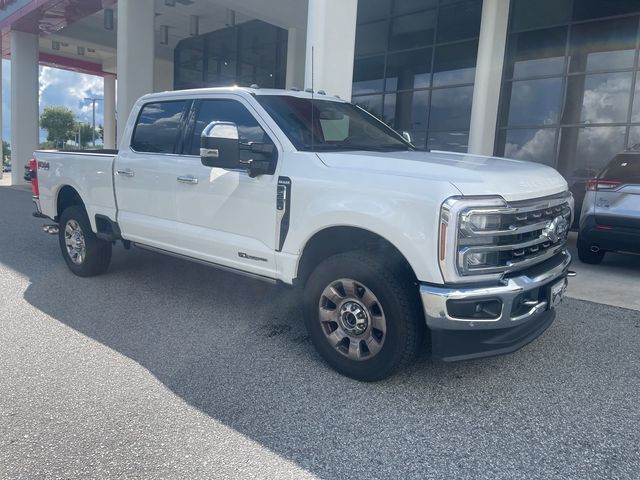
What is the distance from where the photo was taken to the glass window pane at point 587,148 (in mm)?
11094

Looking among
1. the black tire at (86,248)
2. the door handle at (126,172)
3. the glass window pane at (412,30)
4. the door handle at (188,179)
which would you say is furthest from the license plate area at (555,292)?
the glass window pane at (412,30)

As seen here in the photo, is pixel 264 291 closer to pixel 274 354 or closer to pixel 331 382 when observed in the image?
pixel 274 354

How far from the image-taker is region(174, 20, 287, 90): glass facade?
18.5 metres

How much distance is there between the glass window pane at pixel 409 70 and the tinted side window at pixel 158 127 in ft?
33.7

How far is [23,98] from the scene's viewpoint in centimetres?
2080

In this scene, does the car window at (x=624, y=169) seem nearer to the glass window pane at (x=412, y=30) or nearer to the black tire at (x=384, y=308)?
the black tire at (x=384, y=308)

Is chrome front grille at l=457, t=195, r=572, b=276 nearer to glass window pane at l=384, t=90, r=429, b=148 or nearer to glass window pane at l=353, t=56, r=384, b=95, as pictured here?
glass window pane at l=384, t=90, r=429, b=148

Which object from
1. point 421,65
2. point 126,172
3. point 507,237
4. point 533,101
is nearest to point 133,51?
point 421,65

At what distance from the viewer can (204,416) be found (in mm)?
3047

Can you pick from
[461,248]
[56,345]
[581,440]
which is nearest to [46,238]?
[56,345]

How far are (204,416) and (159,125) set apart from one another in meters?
3.15

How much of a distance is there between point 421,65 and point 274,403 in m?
12.8

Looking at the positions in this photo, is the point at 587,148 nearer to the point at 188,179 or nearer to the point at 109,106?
the point at 188,179

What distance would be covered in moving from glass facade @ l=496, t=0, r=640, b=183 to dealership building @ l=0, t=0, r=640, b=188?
2 cm
